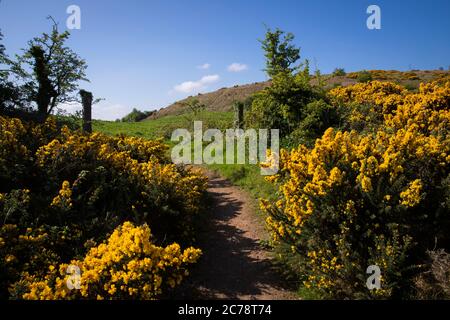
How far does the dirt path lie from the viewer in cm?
562

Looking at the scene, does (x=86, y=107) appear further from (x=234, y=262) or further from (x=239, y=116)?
(x=234, y=262)

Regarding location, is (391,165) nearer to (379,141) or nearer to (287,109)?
(379,141)

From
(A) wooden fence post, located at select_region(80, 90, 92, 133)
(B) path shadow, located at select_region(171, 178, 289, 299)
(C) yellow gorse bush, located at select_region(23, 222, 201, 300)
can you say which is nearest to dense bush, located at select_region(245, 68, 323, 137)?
(B) path shadow, located at select_region(171, 178, 289, 299)

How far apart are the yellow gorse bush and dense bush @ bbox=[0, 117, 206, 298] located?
0.24m

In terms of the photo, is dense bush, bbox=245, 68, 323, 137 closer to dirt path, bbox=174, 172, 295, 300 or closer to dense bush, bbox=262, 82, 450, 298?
dirt path, bbox=174, 172, 295, 300

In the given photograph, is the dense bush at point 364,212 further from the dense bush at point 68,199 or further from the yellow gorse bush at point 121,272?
the dense bush at point 68,199

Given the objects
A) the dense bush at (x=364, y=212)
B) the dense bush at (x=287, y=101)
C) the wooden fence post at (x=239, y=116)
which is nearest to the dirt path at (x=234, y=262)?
the dense bush at (x=364, y=212)

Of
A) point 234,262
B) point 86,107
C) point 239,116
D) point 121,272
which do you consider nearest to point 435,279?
point 234,262

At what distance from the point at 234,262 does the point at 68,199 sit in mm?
3408

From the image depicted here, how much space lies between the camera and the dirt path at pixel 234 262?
5625 mm

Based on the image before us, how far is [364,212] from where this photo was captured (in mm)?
5641

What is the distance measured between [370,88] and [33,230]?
48.8ft

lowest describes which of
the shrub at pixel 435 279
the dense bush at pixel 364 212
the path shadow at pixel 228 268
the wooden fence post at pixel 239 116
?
the path shadow at pixel 228 268

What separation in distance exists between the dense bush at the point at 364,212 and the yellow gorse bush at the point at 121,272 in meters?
2.14
